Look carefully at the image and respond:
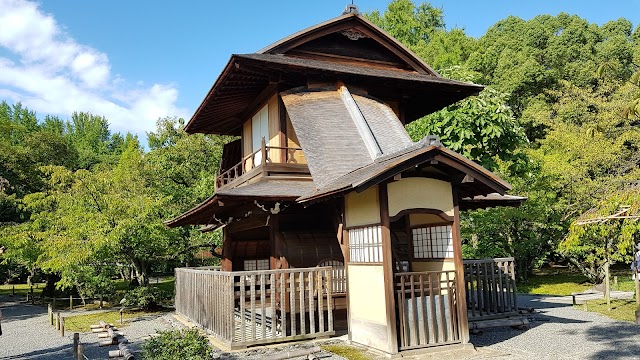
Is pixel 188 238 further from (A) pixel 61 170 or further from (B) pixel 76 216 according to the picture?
(A) pixel 61 170

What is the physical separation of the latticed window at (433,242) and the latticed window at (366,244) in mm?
1810

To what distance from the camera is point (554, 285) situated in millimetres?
23938

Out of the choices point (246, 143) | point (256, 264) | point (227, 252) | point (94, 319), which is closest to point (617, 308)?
point (256, 264)

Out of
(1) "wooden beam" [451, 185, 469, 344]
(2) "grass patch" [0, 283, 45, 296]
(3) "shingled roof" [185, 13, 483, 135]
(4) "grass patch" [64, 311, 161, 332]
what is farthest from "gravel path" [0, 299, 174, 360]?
(2) "grass patch" [0, 283, 45, 296]

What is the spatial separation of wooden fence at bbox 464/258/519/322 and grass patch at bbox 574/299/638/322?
3.54 m

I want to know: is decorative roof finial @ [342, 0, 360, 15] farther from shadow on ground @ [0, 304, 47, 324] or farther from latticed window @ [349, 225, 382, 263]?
shadow on ground @ [0, 304, 47, 324]

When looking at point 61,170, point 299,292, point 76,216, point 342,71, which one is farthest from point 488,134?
point 61,170

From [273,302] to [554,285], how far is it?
19101 mm

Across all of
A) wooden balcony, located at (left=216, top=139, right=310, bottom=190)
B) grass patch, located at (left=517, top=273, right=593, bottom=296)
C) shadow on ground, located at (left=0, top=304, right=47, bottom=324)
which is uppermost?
wooden balcony, located at (left=216, top=139, right=310, bottom=190)

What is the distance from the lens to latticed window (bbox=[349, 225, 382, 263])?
Answer: 29.0 ft

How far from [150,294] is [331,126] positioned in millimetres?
12211

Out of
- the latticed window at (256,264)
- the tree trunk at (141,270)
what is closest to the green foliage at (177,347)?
the latticed window at (256,264)

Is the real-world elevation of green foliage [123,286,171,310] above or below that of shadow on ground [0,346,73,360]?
above

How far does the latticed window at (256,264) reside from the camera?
673 inches
